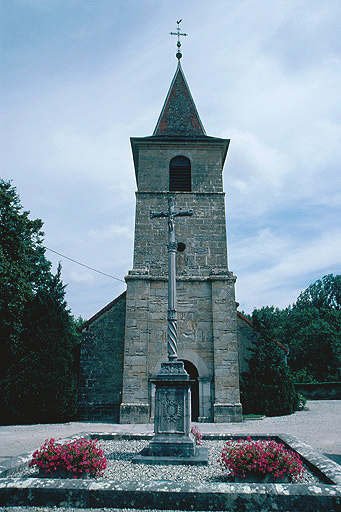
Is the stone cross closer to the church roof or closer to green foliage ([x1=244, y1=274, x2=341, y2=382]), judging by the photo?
the church roof

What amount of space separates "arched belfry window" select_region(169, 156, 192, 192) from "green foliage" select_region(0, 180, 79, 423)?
615cm

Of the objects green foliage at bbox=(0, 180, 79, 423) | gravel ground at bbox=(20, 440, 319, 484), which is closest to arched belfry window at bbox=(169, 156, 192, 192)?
green foliage at bbox=(0, 180, 79, 423)

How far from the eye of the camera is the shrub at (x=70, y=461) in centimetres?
485

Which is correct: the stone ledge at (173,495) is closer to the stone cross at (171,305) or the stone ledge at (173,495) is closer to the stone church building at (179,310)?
the stone cross at (171,305)

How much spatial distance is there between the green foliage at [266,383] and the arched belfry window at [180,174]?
7.17 m

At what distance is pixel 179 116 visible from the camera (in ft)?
57.8

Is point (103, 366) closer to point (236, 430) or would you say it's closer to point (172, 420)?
point (236, 430)

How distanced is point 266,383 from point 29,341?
9245 millimetres

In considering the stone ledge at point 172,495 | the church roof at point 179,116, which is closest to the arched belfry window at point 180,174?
the church roof at point 179,116

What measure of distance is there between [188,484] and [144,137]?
14.2 meters

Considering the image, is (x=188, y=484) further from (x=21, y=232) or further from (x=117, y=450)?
(x=21, y=232)

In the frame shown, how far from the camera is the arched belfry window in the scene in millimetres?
15469

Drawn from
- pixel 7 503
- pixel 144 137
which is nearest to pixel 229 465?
pixel 7 503

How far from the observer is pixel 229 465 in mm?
4848
